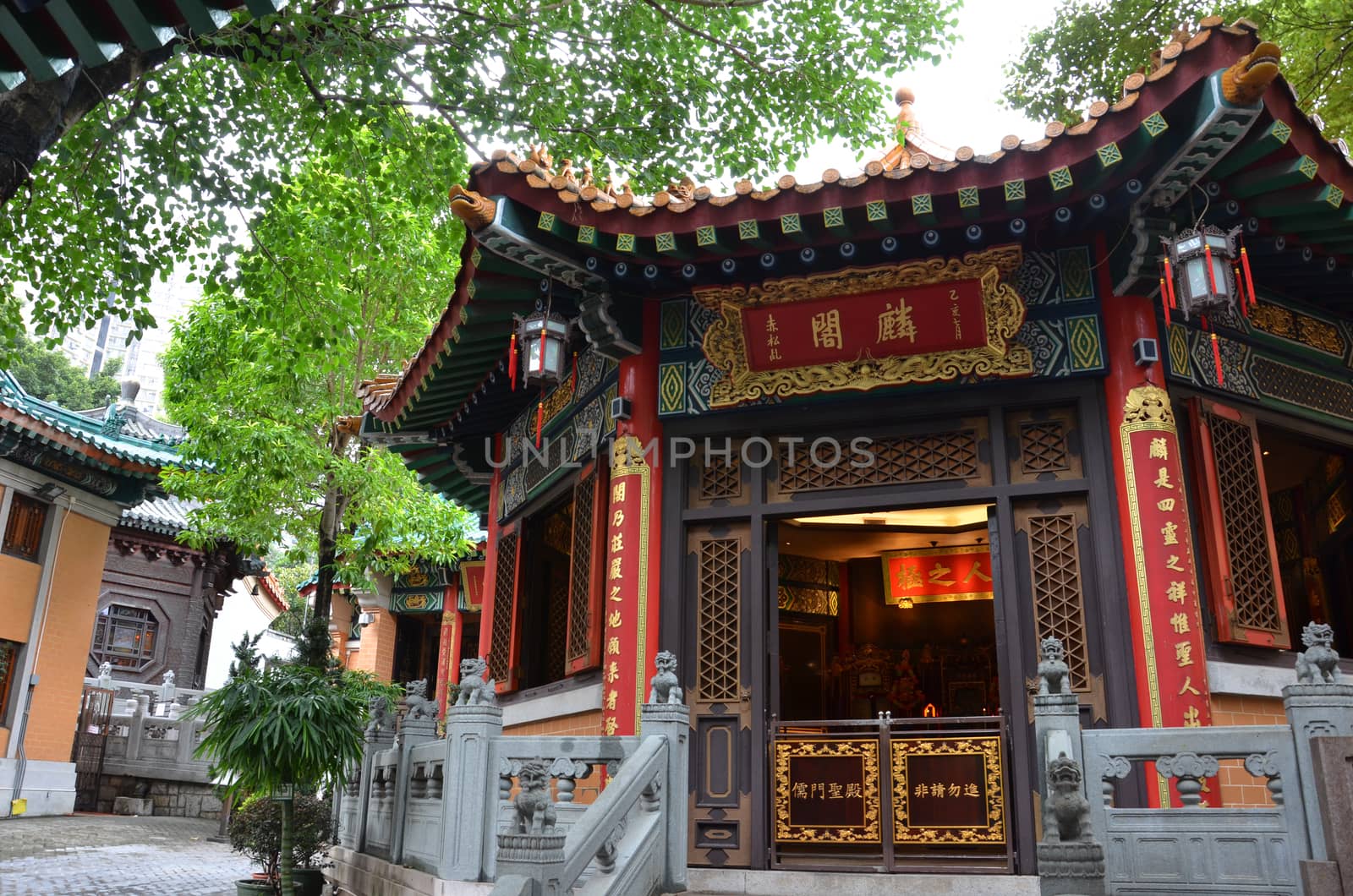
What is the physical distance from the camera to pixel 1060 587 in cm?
700

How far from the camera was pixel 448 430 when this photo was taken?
36.4 feet

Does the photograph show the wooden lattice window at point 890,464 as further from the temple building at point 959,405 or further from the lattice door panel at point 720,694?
the lattice door panel at point 720,694

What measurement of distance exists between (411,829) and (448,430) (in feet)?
15.1

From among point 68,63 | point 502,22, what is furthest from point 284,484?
point 68,63

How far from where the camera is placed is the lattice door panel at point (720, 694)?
7.12 metres

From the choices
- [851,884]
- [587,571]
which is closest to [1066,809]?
[851,884]

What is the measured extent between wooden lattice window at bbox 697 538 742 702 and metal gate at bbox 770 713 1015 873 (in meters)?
0.48

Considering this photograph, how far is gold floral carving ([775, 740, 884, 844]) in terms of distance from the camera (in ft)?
23.5

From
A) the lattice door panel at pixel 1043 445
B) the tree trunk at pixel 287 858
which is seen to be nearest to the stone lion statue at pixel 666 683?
the lattice door panel at pixel 1043 445

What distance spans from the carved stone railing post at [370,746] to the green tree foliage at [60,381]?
136ft

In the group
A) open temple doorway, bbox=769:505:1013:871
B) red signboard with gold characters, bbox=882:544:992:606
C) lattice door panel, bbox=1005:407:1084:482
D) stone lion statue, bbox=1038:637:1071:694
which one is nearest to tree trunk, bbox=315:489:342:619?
open temple doorway, bbox=769:505:1013:871

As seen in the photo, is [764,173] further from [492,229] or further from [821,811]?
[821,811]

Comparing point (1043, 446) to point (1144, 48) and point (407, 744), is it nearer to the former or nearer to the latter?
point (407, 744)

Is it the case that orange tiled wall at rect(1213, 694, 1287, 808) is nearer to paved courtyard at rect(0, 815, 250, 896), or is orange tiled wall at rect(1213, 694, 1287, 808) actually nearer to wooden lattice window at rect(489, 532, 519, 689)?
wooden lattice window at rect(489, 532, 519, 689)
